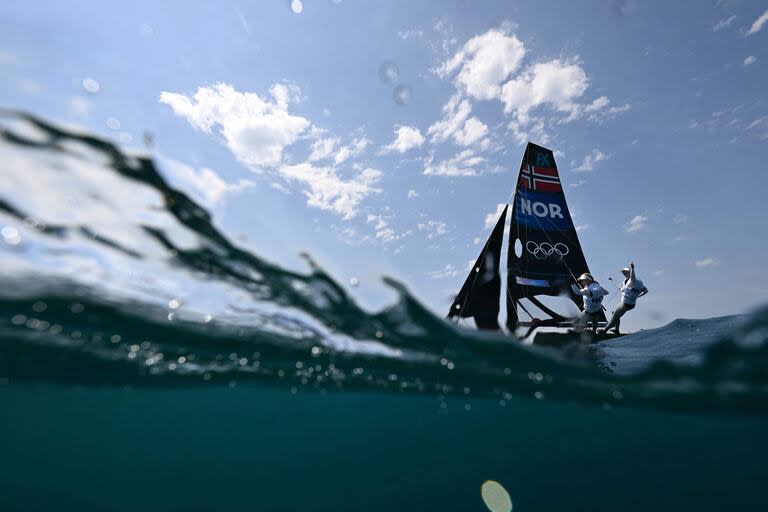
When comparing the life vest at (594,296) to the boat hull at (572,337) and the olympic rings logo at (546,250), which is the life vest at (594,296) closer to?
the boat hull at (572,337)

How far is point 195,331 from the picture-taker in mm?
8867

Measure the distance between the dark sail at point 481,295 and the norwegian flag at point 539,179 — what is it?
18.7 feet

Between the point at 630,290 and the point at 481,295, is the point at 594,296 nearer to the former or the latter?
the point at 630,290

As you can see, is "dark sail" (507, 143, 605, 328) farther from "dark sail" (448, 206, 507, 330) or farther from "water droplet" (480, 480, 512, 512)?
"water droplet" (480, 480, 512, 512)

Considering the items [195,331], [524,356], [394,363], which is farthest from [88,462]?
[524,356]

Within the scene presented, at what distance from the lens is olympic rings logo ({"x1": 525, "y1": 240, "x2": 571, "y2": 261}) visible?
18.0 meters

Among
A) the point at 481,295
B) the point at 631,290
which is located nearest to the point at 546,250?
the point at 481,295

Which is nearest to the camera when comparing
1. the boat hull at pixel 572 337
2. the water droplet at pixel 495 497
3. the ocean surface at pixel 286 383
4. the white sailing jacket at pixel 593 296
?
the ocean surface at pixel 286 383

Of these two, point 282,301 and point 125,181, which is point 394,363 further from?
point 125,181

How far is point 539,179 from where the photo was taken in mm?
20125

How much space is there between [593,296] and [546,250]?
15.7 feet

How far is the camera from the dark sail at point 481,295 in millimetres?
14781

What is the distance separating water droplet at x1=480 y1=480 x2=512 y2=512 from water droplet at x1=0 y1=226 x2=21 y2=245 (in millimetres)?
14830

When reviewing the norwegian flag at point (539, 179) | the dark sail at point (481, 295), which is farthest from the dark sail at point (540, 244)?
the dark sail at point (481, 295)
